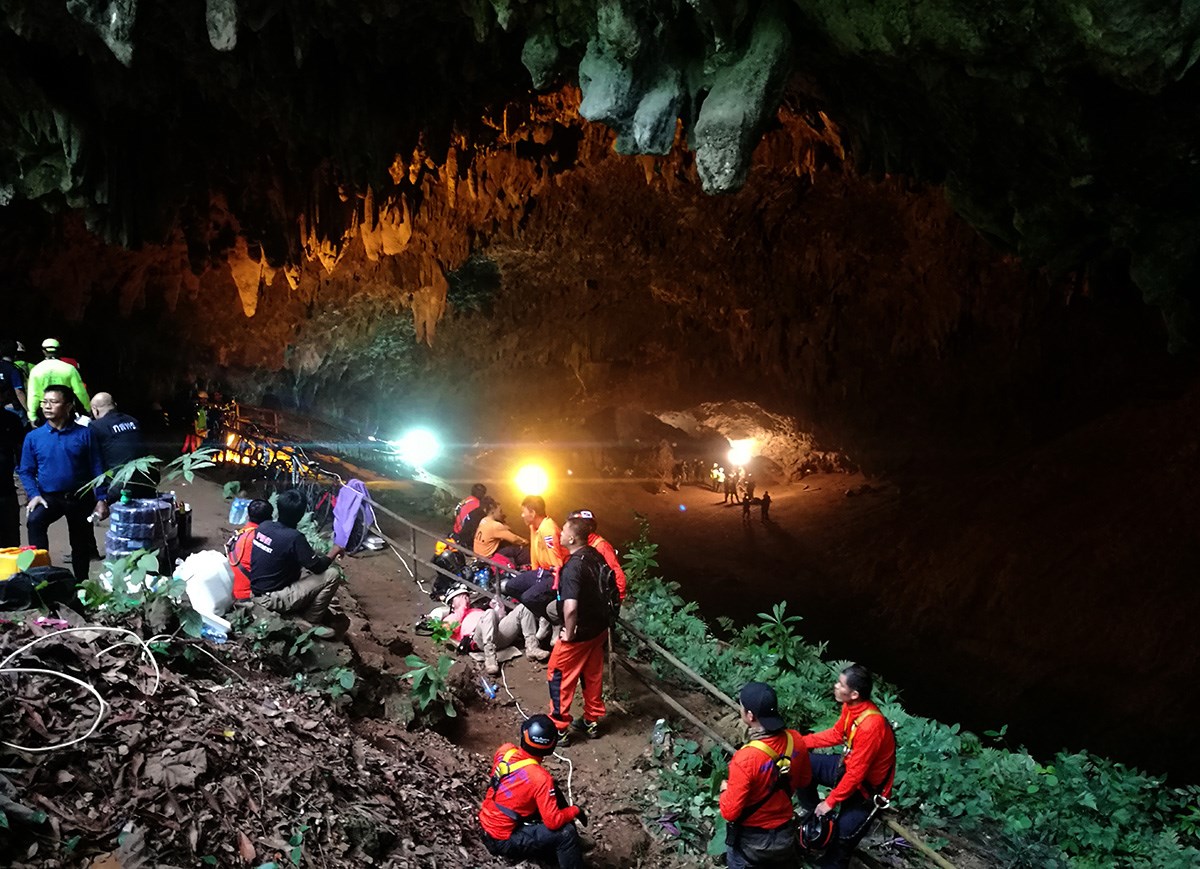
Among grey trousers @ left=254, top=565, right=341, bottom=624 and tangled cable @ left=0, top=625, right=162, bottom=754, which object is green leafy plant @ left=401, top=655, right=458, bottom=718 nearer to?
grey trousers @ left=254, top=565, right=341, bottom=624

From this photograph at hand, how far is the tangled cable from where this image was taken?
338 centimetres

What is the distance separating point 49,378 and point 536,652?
17.6 feet

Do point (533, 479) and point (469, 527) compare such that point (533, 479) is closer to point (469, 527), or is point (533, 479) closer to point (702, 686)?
point (469, 527)

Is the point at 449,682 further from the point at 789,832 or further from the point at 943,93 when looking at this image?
the point at 943,93

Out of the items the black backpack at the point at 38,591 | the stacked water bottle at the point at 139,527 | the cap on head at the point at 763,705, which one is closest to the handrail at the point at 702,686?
the cap on head at the point at 763,705

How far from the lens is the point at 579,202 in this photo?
14680 mm

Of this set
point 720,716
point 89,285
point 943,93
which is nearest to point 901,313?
point 943,93

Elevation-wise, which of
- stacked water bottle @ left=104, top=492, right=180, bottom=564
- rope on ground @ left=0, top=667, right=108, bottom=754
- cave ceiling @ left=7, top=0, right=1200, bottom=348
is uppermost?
cave ceiling @ left=7, top=0, right=1200, bottom=348

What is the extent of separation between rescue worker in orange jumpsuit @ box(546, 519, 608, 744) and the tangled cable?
9.66ft

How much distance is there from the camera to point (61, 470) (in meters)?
6.27

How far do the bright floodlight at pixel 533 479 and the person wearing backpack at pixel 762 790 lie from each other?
2107 centimetres

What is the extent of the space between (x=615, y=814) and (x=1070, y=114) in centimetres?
617

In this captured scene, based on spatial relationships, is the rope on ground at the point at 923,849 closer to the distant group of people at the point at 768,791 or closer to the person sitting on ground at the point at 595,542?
the distant group of people at the point at 768,791

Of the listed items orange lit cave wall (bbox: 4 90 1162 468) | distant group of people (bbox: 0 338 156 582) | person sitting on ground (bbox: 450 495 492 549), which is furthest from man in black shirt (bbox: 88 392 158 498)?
orange lit cave wall (bbox: 4 90 1162 468)
